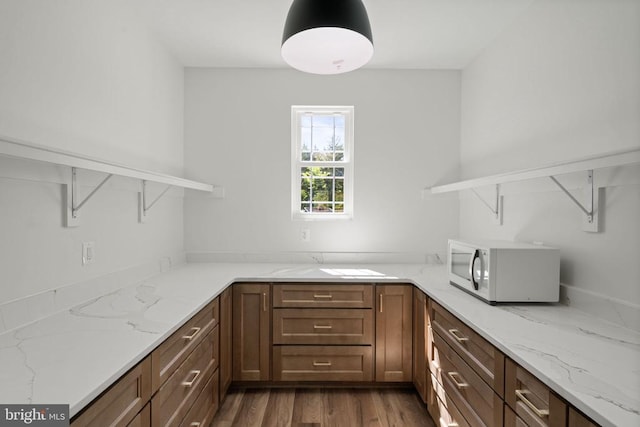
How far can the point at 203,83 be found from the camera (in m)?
3.10

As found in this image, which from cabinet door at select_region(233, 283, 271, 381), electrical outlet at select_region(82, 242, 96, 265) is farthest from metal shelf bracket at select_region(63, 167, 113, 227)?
cabinet door at select_region(233, 283, 271, 381)

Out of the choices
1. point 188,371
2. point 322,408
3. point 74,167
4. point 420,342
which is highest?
point 74,167

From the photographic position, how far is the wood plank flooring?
217cm

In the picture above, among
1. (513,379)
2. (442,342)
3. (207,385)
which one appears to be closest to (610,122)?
(513,379)

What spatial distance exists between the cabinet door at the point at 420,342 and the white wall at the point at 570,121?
73 centimetres

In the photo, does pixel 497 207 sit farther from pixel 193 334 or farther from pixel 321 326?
pixel 193 334

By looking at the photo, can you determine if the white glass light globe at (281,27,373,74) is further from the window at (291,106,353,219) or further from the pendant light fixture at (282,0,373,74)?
the window at (291,106,353,219)

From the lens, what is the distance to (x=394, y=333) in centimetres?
245

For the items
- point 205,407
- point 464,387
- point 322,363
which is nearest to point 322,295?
point 322,363

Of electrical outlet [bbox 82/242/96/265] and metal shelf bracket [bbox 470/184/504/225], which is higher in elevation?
metal shelf bracket [bbox 470/184/504/225]

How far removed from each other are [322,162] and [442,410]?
6.96 feet

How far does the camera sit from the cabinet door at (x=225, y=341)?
7.26 feet

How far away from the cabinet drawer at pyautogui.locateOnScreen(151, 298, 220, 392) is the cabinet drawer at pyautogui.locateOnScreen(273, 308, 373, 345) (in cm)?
56

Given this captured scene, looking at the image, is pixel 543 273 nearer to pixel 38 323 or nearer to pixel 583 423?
pixel 583 423
